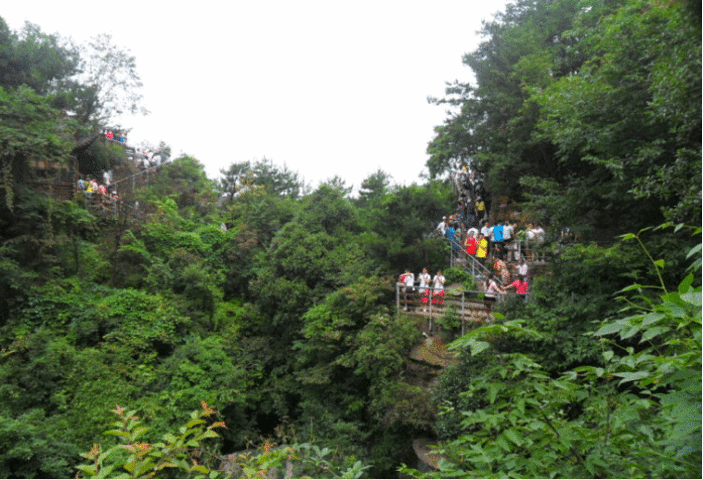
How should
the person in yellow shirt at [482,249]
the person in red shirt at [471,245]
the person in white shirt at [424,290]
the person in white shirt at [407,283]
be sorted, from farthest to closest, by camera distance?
the person in red shirt at [471,245] < the person in yellow shirt at [482,249] < the person in white shirt at [407,283] < the person in white shirt at [424,290]

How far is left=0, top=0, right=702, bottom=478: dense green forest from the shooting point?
208 centimetres

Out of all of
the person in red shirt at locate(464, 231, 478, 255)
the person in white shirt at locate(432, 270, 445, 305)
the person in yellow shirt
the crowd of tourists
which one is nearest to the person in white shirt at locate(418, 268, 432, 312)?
the crowd of tourists

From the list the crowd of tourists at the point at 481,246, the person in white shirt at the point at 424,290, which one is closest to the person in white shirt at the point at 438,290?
the crowd of tourists at the point at 481,246

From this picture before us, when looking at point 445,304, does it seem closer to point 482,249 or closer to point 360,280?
point 360,280

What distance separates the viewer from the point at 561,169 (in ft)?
41.0

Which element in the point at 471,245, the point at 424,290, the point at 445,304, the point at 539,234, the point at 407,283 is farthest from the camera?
the point at 471,245

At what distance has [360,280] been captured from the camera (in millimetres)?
11594

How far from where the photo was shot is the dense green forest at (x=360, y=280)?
2080 mm

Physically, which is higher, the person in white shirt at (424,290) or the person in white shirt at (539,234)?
the person in white shirt at (539,234)

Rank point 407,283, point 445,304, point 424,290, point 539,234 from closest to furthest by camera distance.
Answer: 1. point 445,304
2. point 539,234
3. point 424,290
4. point 407,283

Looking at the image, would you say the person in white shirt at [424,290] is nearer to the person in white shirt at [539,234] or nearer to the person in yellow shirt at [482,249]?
the person in yellow shirt at [482,249]

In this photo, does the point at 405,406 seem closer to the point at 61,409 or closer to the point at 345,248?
the point at 345,248

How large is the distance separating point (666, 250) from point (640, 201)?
4.65ft

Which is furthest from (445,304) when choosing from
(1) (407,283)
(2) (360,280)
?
(2) (360,280)
